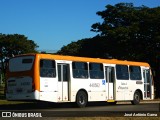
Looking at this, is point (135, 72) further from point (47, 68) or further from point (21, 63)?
point (21, 63)

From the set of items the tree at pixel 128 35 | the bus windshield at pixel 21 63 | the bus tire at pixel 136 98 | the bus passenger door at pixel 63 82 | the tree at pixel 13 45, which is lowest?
the bus tire at pixel 136 98

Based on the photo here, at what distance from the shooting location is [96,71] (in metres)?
26.7

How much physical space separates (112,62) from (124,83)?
1.87 m

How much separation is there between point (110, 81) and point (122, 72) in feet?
4.77

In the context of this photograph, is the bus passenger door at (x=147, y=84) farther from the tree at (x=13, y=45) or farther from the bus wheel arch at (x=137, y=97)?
the tree at (x=13, y=45)

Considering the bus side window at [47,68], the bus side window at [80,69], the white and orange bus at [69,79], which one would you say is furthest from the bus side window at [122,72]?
the bus side window at [47,68]

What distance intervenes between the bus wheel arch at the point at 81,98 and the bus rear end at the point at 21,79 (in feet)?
11.4

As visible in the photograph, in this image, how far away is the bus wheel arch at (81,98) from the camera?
24966 millimetres

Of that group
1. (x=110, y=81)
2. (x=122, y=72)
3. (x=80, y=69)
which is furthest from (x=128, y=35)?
(x=80, y=69)

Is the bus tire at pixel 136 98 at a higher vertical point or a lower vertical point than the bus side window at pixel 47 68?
lower

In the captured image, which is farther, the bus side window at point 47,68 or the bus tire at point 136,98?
the bus tire at point 136,98

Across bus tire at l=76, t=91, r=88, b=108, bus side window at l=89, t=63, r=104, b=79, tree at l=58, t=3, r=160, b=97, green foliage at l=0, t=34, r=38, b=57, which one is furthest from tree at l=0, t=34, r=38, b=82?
bus tire at l=76, t=91, r=88, b=108

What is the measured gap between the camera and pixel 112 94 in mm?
28219

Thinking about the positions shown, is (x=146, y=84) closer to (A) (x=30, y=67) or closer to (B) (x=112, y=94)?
(B) (x=112, y=94)
